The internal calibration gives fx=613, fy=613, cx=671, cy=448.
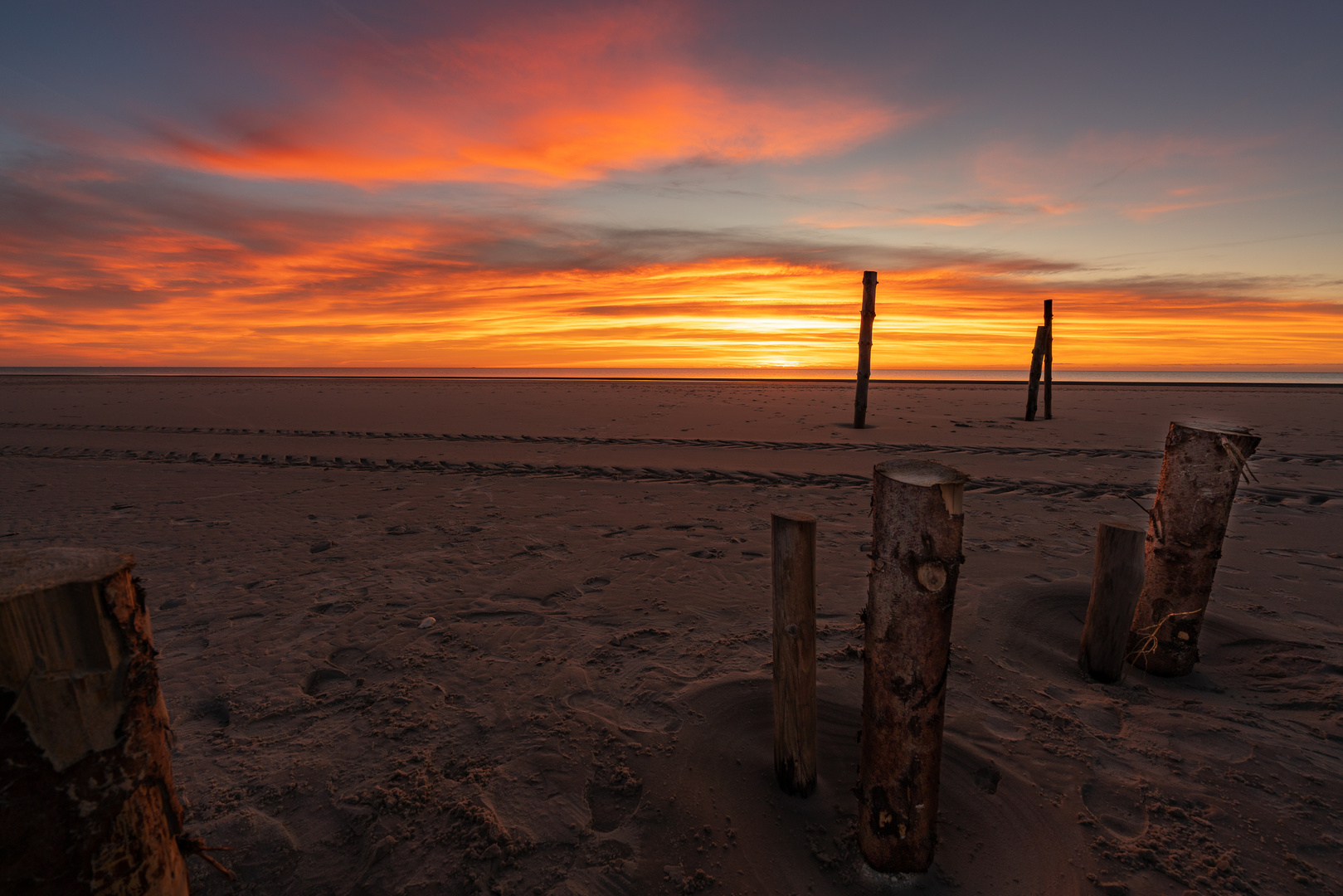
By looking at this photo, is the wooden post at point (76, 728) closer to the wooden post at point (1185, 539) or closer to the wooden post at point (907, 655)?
the wooden post at point (907, 655)

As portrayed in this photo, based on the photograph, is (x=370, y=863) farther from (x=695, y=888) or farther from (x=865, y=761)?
(x=865, y=761)

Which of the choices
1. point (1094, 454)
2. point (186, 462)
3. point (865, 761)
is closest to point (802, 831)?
point (865, 761)

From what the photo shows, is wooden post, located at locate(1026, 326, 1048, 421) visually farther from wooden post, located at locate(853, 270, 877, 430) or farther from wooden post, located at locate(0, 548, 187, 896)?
wooden post, located at locate(0, 548, 187, 896)

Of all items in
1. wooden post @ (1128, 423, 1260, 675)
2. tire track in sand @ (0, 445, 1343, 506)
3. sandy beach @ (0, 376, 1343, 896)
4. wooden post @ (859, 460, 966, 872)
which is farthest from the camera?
tire track in sand @ (0, 445, 1343, 506)

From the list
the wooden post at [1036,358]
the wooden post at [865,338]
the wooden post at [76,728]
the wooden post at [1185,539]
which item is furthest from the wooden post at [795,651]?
the wooden post at [1036,358]

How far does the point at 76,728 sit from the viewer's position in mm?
1462

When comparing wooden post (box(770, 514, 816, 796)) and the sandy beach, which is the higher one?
wooden post (box(770, 514, 816, 796))

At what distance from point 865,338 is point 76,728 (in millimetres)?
13602

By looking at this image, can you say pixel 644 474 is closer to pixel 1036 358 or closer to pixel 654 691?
pixel 654 691

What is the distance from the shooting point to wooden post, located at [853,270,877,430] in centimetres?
1295

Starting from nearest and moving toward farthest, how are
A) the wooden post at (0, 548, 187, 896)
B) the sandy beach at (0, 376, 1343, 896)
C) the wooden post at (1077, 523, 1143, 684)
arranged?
the wooden post at (0, 548, 187, 896), the sandy beach at (0, 376, 1343, 896), the wooden post at (1077, 523, 1143, 684)

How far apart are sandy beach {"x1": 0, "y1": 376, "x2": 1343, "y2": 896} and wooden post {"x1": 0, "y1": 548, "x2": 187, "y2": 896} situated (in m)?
1.11

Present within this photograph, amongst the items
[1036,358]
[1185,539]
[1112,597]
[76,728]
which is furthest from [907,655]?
[1036,358]

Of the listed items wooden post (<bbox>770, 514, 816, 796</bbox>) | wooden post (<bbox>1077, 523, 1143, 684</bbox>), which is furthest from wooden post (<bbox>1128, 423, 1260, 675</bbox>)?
wooden post (<bbox>770, 514, 816, 796</bbox>)
